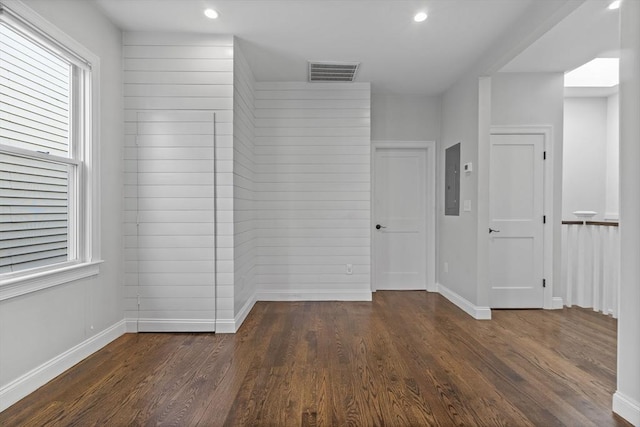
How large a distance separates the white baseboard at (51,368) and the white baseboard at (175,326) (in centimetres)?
25

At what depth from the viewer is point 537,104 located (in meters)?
4.11

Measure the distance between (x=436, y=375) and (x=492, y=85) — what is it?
3.26 meters

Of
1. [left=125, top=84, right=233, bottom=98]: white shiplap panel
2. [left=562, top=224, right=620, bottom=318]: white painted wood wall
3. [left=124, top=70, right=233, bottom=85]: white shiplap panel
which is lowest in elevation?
[left=562, top=224, right=620, bottom=318]: white painted wood wall

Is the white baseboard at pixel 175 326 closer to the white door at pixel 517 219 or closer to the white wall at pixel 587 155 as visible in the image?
the white door at pixel 517 219

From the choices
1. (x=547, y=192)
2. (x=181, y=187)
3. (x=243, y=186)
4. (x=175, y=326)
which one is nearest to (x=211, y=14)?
(x=181, y=187)

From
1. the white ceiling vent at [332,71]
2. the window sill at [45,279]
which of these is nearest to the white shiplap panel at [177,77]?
the white ceiling vent at [332,71]

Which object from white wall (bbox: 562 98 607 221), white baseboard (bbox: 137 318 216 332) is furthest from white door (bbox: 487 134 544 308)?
white baseboard (bbox: 137 318 216 332)

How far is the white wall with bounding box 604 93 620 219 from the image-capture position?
493 centimetres

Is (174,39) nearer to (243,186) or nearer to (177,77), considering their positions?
(177,77)

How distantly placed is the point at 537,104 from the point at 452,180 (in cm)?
123

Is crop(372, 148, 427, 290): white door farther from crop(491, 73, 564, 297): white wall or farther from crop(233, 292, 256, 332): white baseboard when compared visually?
crop(233, 292, 256, 332): white baseboard

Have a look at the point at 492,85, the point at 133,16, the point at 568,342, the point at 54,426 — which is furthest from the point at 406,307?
the point at 133,16

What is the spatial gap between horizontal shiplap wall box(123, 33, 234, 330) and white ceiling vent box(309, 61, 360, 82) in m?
1.06

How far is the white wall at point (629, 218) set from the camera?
6.19ft
